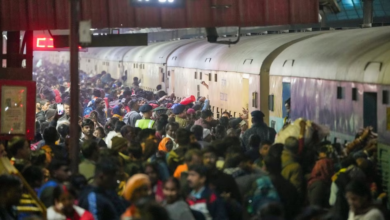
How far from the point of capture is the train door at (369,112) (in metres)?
12.3

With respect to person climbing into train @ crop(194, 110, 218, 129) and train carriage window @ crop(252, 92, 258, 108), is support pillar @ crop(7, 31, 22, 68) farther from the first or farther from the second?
train carriage window @ crop(252, 92, 258, 108)

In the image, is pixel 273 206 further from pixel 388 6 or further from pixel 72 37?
pixel 388 6

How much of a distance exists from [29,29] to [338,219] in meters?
8.20

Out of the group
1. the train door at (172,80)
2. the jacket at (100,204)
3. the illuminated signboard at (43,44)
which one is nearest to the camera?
the jacket at (100,204)

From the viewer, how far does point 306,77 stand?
15.6 m

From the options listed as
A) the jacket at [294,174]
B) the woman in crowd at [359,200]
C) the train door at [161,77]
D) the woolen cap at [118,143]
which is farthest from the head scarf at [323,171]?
the train door at [161,77]

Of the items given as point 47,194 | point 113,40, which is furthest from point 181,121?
point 47,194

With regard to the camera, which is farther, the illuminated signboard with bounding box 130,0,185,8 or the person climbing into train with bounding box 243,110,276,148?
the person climbing into train with bounding box 243,110,276,148

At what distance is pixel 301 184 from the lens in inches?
399

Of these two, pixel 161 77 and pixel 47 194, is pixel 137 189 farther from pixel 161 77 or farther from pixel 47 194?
pixel 161 77

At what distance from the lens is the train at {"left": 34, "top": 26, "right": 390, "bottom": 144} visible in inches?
486

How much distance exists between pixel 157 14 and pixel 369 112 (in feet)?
16.0

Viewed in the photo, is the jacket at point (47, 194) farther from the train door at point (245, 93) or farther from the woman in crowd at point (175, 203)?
the train door at point (245, 93)

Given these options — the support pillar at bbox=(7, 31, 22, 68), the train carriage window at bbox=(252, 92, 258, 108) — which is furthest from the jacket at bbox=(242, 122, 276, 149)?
the train carriage window at bbox=(252, 92, 258, 108)
